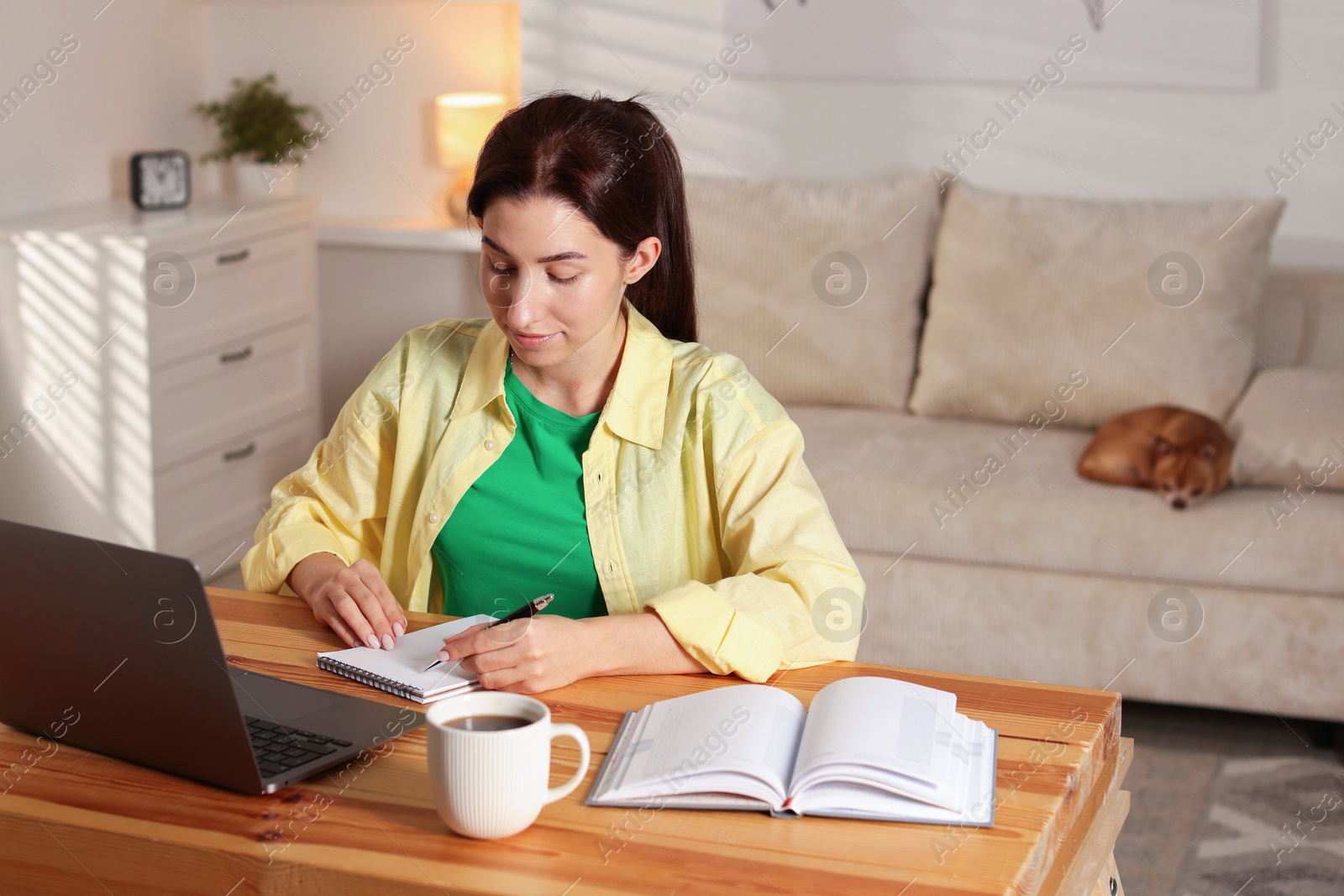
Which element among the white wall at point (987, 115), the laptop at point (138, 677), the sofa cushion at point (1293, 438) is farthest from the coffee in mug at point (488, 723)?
the white wall at point (987, 115)

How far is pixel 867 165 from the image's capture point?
3520 mm

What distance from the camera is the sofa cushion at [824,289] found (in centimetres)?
319

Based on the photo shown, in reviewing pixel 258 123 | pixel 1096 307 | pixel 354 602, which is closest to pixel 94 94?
pixel 258 123

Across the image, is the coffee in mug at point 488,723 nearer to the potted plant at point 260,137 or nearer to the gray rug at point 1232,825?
the gray rug at point 1232,825

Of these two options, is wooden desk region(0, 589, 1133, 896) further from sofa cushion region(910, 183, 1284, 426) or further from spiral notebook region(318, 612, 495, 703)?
sofa cushion region(910, 183, 1284, 426)

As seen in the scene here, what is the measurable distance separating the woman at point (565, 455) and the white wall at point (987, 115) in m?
2.06

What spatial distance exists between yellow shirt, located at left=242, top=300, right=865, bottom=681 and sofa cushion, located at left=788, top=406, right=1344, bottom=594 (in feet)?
4.17

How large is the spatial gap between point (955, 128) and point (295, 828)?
2878 mm

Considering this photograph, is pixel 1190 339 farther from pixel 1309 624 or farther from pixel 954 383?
pixel 1309 624

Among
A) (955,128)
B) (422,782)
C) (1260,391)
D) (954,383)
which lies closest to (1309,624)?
(1260,391)

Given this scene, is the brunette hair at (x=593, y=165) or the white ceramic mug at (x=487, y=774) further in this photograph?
the brunette hair at (x=593, y=165)

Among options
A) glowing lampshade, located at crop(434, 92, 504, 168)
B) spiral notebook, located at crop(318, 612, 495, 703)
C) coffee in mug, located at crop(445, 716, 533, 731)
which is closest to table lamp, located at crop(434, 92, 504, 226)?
glowing lampshade, located at crop(434, 92, 504, 168)

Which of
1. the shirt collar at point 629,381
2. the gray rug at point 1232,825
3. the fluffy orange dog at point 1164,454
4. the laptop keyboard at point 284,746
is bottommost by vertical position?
the gray rug at point 1232,825

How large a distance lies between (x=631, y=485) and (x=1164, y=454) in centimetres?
153
